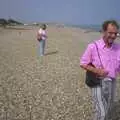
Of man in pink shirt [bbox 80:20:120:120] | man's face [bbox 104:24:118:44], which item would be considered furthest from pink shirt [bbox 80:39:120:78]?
man's face [bbox 104:24:118:44]

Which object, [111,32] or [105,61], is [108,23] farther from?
[105,61]

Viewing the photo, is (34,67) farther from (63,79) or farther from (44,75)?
(63,79)

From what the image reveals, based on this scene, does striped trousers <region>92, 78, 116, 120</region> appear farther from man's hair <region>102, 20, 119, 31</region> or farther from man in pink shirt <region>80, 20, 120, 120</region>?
man's hair <region>102, 20, 119, 31</region>

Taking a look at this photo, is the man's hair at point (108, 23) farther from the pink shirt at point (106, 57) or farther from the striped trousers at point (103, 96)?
the striped trousers at point (103, 96)

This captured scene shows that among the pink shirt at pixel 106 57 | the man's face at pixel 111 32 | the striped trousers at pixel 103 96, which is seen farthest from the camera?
the striped trousers at pixel 103 96

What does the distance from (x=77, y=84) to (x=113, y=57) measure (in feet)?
20.8

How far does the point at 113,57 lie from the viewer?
16.6ft

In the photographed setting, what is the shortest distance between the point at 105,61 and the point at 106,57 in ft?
0.21

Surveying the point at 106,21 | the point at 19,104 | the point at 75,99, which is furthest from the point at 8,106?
the point at 106,21

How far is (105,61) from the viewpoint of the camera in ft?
16.6

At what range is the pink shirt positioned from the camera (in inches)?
199

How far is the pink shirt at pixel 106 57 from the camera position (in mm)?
5055

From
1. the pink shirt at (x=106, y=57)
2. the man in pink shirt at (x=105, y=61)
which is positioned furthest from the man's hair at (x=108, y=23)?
the pink shirt at (x=106, y=57)

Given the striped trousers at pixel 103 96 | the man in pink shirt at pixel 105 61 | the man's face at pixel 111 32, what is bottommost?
the striped trousers at pixel 103 96
